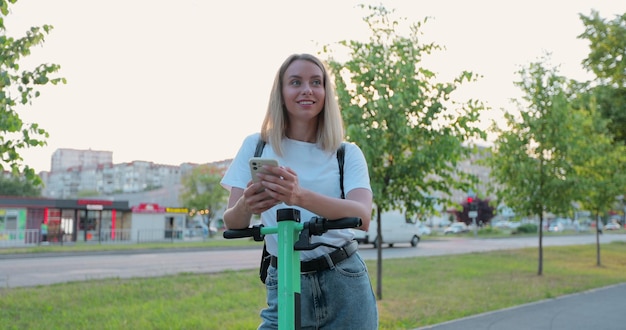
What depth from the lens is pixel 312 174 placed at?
2201 mm

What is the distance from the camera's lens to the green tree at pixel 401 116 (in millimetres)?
9477

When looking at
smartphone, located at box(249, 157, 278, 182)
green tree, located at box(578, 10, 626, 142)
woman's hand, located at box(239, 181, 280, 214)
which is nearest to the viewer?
smartphone, located at box(249, 157, 278, 182)

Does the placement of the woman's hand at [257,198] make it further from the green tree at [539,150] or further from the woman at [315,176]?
the green tree at [539,150]

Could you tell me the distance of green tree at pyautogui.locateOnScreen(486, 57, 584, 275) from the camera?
574 inches

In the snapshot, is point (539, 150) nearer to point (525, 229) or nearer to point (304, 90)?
point (304, 90)

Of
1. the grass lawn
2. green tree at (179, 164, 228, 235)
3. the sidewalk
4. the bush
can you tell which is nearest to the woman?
the grass lawn

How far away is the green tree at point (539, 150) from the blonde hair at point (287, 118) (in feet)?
43.8

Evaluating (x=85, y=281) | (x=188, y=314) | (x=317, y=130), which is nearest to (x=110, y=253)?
(x=85, y=281)

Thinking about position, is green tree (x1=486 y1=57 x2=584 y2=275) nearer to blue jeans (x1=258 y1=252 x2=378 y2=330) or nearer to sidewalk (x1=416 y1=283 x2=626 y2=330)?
sidewalk (x1=416 y1=283 x2=626 y2=330)

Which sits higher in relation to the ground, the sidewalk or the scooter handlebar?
the scooter handlebar

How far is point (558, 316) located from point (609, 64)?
67.3 feet

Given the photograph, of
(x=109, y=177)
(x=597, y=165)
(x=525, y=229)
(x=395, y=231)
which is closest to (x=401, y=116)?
(x=597, y=165)

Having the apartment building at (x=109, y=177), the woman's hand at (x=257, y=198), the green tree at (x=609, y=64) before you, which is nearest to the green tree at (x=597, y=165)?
the green tree at (x=609, y=64)

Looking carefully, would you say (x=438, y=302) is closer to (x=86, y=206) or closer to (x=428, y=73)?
(x=428, y=73)
